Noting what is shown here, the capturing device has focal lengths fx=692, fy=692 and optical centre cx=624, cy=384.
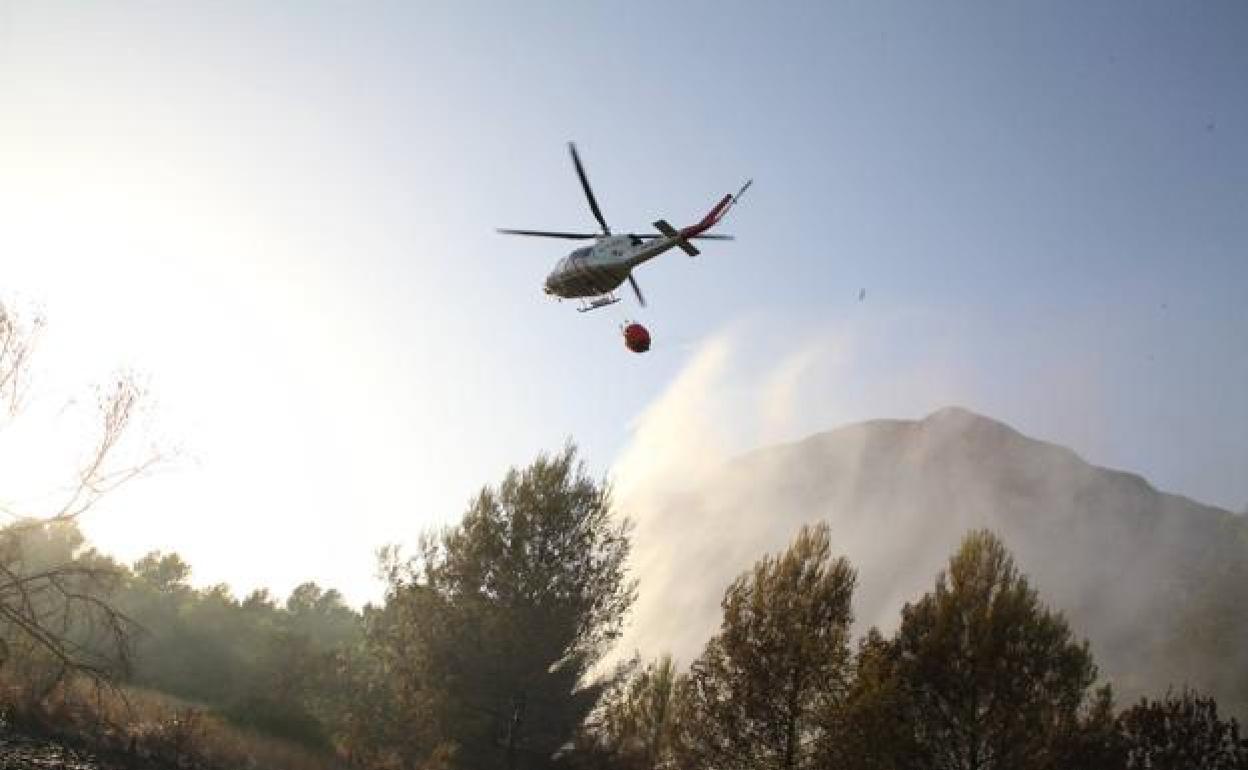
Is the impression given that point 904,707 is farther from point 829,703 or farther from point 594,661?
point 594,661

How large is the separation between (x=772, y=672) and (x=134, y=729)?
18.9 meters

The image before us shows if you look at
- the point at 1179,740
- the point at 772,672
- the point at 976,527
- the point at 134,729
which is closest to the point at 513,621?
the point at 772,672

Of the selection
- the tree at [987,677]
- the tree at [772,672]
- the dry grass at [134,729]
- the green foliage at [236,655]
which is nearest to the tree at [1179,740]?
the tree at [987,677]

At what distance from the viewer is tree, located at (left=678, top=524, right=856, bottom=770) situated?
17.8 m

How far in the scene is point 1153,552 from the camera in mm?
95062

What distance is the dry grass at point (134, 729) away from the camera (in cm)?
1972

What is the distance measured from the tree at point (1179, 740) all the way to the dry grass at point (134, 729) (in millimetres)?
26433

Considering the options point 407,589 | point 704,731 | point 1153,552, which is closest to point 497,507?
point 407,589

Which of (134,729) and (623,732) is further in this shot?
(623,732)

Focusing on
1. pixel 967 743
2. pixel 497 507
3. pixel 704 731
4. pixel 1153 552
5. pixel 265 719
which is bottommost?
pixel 265 719

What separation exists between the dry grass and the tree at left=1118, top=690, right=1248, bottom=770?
26433 mm

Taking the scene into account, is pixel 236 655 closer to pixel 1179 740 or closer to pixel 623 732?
pixel 623 732

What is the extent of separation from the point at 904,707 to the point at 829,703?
115 inches

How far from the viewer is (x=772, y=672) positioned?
18.3 meters
